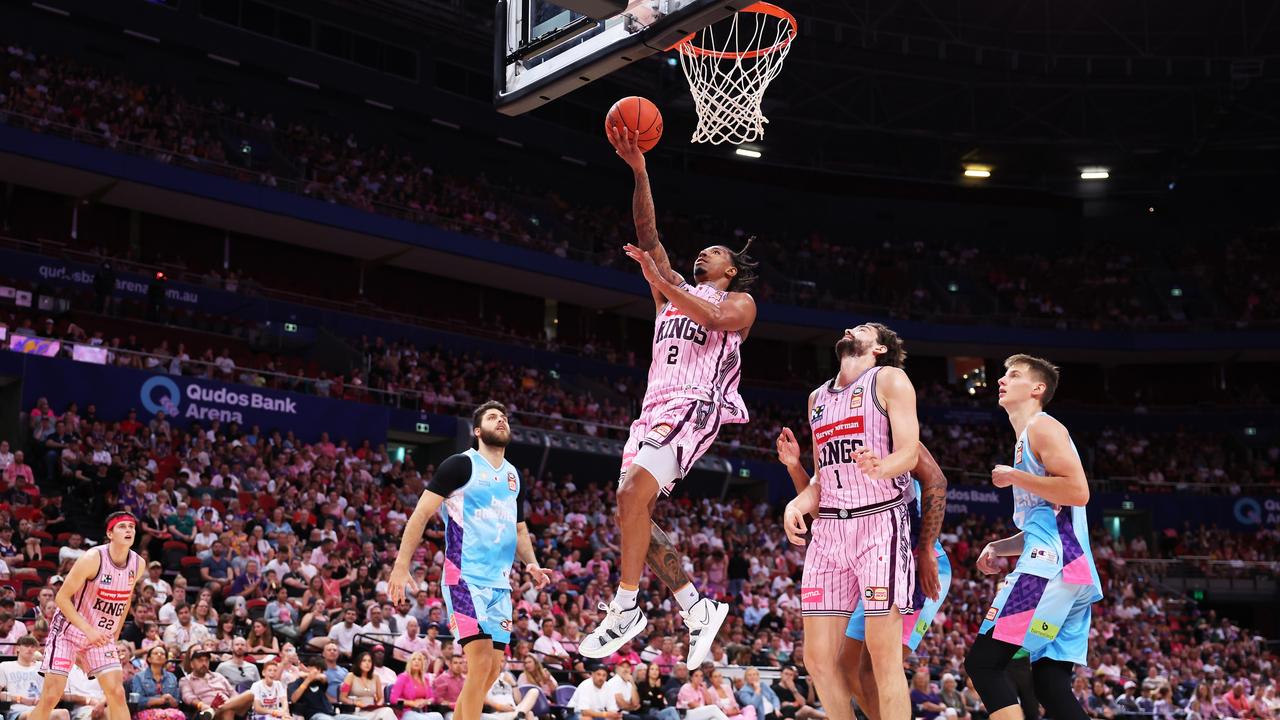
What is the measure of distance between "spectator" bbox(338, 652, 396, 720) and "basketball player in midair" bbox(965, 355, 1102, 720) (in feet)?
25.3

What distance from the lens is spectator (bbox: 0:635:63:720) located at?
12.0m

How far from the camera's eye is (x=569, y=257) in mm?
34344

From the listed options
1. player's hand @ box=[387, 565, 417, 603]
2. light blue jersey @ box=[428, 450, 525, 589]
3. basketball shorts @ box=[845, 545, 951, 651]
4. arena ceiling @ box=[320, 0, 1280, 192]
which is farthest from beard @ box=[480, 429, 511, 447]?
arena ceiling @ box=[320, 0, 1280, 192]

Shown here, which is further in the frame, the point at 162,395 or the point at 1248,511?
the point at 1248,511

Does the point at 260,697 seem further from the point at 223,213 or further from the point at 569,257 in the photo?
the point at 569,257

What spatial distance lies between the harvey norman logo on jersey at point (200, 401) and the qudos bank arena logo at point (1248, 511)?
27.3 m

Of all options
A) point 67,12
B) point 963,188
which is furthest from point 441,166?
point 963,188

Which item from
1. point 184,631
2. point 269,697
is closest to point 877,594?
point 269,697

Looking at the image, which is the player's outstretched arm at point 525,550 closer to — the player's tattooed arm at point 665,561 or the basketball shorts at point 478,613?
the basketball shorts at point 478,613

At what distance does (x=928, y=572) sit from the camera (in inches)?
293

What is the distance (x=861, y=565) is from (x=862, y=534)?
18cm

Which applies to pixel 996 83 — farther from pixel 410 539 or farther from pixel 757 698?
pixel 410 539

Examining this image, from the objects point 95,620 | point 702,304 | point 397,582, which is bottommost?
point 95,620

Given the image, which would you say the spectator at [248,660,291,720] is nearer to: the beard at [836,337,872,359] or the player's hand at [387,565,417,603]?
the player's hand at [387,565,417,603]
